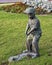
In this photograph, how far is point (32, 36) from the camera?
9.95 m

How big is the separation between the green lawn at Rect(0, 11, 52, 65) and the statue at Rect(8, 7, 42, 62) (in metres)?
0.21

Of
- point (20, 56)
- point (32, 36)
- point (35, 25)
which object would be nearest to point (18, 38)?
point (20, 56)

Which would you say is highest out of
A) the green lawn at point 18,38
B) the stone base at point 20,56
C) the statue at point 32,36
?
the statue at point 32,36

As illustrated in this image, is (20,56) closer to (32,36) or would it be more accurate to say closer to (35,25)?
(32,36)

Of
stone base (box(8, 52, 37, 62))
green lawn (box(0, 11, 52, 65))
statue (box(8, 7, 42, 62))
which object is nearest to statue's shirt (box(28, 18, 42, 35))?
statue (box(8, 7, 42, 62))

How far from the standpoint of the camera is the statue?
9750 mm

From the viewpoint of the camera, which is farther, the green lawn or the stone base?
the stone base

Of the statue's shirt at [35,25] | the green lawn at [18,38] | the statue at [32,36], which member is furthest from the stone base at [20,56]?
the statue's shirt at [35,25]

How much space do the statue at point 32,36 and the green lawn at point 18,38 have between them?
0.21 meters

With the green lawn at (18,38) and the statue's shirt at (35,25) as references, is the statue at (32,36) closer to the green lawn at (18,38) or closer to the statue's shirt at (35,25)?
the statue's shirt at (35,25)

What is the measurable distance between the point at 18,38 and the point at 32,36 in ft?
8.68

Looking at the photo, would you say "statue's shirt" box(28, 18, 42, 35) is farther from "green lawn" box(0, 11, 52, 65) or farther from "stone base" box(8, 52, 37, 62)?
"green lawn" box(0, 11, 52, 65)

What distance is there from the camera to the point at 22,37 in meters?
12.6

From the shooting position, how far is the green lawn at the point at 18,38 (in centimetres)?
981
